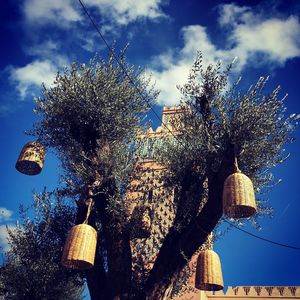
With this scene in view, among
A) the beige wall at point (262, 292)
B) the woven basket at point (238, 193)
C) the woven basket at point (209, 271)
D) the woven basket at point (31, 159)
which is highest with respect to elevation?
the woven basket at point (31, 159)

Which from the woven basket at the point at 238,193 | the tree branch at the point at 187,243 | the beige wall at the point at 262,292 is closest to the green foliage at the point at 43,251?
the tree branch at the point at 187,243

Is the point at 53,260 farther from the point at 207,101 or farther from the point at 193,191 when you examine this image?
the point at 207,101

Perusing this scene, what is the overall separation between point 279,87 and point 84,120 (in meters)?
Result: 4.69

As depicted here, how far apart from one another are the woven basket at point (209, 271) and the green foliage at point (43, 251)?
11.4 feet

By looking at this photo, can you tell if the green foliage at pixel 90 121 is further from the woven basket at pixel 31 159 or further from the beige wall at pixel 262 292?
the beige wall at pixel 262 292

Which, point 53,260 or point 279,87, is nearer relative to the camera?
point 279,87

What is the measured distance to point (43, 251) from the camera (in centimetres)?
893

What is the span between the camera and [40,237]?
908 cm

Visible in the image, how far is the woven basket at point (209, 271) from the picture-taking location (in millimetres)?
6605

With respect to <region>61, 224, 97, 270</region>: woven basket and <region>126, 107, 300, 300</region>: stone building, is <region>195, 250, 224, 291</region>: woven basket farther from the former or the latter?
<region>61, 224, 97, 270</region>: woven basket

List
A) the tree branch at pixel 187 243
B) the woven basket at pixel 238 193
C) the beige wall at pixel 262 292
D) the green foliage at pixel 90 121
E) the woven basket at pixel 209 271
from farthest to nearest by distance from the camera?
the beige wall at pixel 262 292 → the green foliage at pixel 90 121 → the tree branch at pixel 187 243 → the woven basket at pixel 209 271 → the woven basket at pixel 238 193

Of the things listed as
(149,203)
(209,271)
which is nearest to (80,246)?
(209,271)

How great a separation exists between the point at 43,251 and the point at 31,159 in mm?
2412

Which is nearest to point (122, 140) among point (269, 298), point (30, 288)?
point (30, 288)
